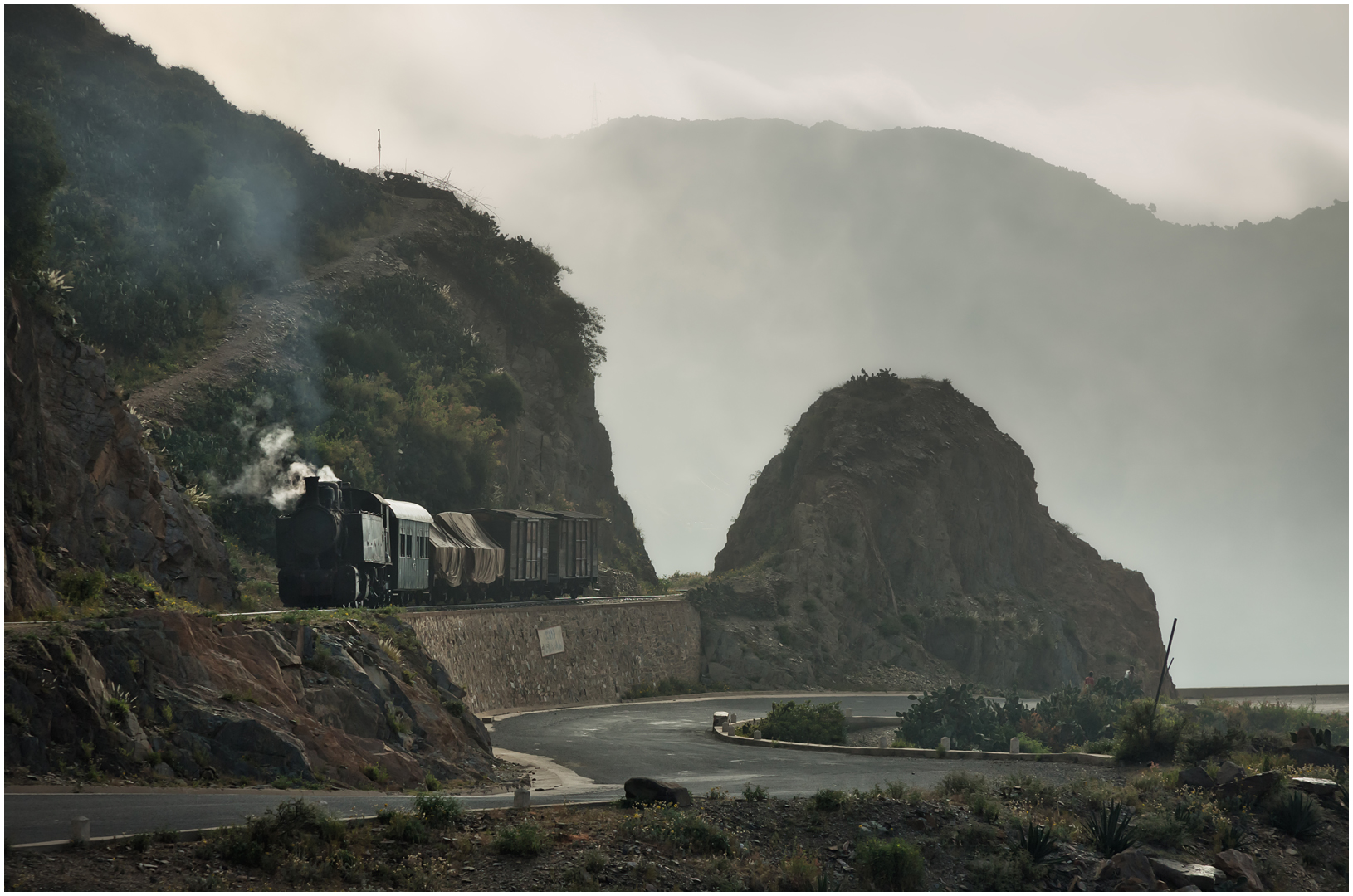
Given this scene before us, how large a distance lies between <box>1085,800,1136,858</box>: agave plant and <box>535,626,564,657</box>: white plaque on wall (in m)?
25.0

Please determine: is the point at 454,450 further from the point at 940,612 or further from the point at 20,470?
the point at 20,470

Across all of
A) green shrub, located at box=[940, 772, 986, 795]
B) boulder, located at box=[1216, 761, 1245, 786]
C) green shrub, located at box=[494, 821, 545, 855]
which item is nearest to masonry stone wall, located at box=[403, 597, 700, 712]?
green shrub, located at box=[940, 772, 986, 795]

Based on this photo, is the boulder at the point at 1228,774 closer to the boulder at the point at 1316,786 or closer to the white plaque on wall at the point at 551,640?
the boulder at the point at 1316,786

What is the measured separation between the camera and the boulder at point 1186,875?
16531mm

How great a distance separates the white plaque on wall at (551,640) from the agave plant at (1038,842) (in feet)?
83.2

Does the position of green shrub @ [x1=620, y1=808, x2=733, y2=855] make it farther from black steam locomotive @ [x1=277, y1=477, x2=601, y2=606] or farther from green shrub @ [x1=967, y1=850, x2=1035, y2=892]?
black steam locomotive @ [x1=277, y1=477, x2=601, y2=606]

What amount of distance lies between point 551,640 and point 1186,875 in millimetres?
27925

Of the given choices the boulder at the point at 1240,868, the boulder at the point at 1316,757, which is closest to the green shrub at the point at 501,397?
the boulder at the point at 1316,757

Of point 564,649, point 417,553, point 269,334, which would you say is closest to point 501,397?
point 269,334

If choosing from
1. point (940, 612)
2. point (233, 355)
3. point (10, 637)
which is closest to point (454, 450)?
point (233, 355)

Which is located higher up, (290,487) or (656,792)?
(290,487)

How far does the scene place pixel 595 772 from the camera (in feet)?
83.6

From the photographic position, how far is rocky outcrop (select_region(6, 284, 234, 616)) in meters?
24.3

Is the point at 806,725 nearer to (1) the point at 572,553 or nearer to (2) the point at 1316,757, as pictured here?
(2) the point at 1316,757
